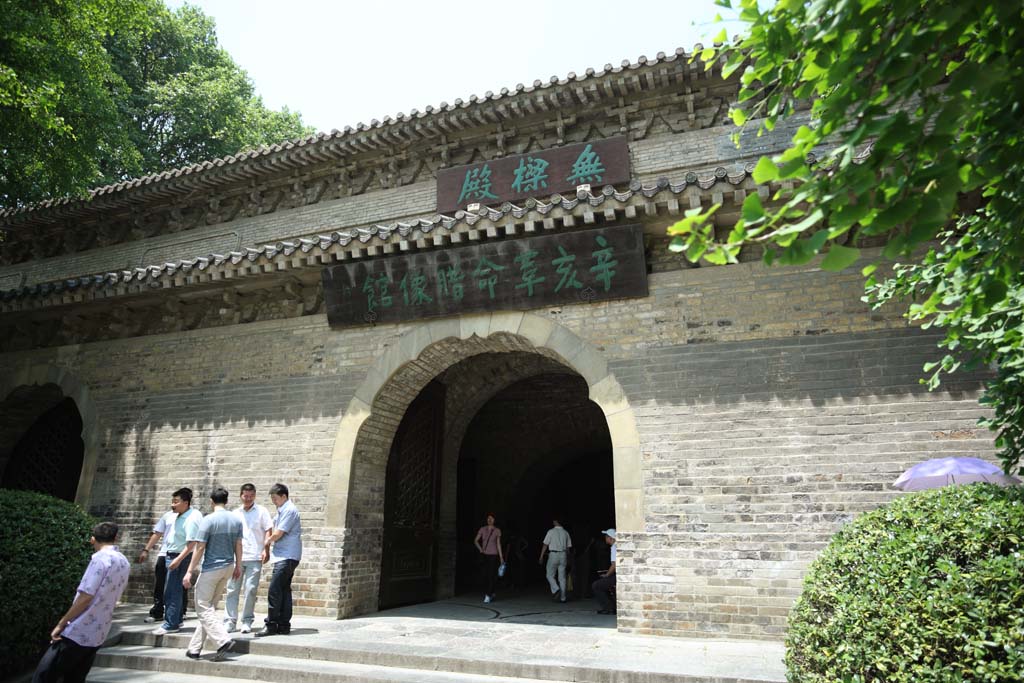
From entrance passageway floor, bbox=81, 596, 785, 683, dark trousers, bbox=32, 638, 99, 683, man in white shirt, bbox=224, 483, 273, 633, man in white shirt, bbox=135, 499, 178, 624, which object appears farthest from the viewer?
man in white shirt, bbox=135, 499, 178, 624

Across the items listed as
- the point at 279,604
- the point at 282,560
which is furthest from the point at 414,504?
the point at 279,604

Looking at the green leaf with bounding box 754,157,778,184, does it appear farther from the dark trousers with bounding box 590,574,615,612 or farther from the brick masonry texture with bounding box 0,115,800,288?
the dark trousers with bounding box 590,574,615,612

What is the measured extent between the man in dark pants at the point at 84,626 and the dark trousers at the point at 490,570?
6003mm

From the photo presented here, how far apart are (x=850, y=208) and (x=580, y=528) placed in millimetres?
13026

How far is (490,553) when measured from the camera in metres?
9.77

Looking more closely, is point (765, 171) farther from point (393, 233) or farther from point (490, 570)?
point (490, 570)

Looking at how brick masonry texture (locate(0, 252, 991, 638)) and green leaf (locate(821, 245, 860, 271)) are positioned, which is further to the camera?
brick masonry texture (locate(0, 252, 991, 638))

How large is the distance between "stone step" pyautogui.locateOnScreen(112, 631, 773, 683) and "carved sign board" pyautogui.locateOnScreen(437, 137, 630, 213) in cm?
623

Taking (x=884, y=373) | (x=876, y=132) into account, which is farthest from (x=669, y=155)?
(x=876, y=132)

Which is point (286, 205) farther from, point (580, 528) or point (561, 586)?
point (580, 528)

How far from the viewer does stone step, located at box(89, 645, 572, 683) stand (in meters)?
4.98

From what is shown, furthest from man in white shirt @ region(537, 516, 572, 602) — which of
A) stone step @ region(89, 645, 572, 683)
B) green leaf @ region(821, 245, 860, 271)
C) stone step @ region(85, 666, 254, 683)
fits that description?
green leaf @ region(821, 245, 860, 271)

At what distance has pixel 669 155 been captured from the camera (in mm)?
9094

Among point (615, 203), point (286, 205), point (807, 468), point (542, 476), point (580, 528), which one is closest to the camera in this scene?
point (807, 468)
